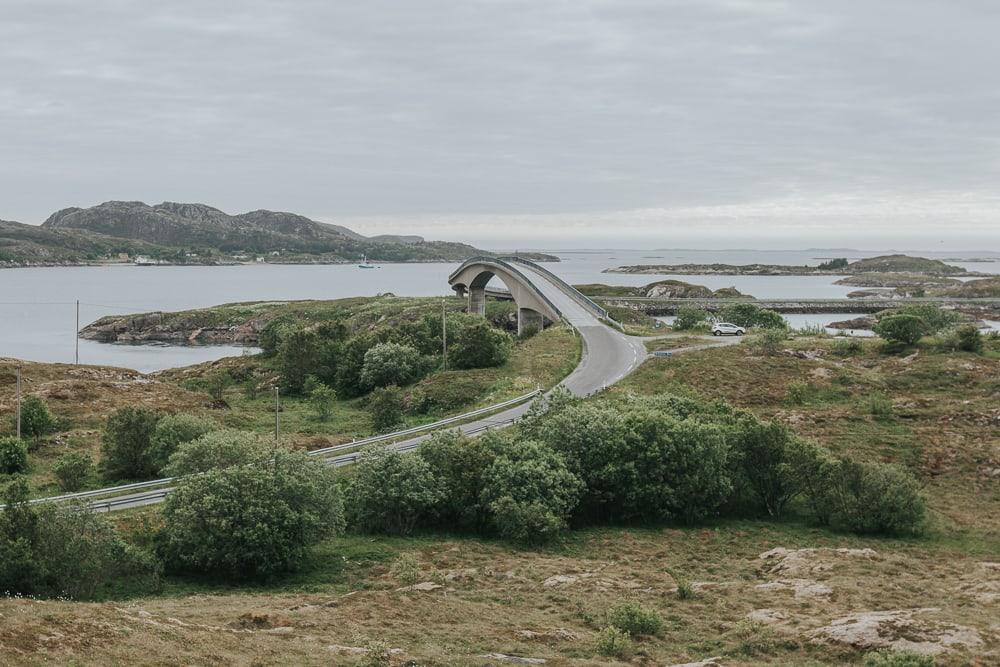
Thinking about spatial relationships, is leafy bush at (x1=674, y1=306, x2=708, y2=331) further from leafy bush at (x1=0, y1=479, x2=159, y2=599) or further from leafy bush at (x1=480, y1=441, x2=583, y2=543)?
leafy bush at (x1=0, y1=479, x2=159, y2=599)

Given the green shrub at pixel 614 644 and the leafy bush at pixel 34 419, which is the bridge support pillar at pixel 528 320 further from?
the green shrub at pixel 614 644

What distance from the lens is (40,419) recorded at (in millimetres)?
44562

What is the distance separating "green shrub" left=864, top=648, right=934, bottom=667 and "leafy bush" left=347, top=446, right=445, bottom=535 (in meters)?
17.0

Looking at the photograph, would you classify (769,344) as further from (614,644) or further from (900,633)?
(614,644)

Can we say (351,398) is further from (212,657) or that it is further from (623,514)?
(212,657)

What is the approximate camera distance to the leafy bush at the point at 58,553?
2222cm

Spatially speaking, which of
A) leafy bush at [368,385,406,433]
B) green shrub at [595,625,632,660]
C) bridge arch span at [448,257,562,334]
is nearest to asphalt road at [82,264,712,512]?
bridge arch span at [448,257,562,334]

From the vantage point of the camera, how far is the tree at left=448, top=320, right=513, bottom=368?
2441 inches

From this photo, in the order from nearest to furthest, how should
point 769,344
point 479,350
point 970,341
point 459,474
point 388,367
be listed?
1. point 459,474
2. point 970,341
3. point 388,367
4. point 479,350
5. point 769,344

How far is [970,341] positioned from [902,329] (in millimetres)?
4619

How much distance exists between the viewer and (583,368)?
193ft

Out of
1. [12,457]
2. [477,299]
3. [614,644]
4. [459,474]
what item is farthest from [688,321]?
[614,644]

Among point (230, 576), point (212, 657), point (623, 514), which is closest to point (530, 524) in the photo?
point (623, 514)

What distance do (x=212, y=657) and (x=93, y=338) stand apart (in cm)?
12232
